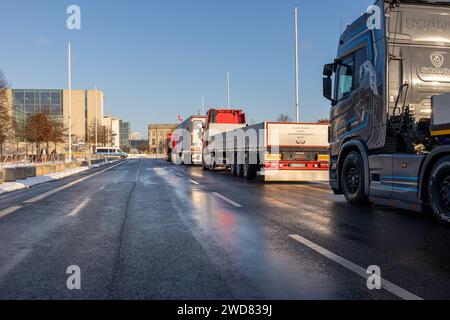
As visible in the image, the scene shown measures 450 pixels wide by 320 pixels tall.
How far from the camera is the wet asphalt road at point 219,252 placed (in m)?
3.66

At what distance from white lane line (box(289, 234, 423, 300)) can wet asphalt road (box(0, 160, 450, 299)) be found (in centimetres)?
3

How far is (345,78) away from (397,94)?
178 cm

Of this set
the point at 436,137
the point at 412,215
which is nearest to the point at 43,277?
the point at 436,137

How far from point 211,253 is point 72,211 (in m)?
4.66

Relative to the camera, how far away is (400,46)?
26.0 feet

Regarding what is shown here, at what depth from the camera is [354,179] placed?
912 centimetres

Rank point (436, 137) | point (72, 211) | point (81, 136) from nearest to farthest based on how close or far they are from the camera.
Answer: point (436, 137)
point (72, 211)
point (81, 136)

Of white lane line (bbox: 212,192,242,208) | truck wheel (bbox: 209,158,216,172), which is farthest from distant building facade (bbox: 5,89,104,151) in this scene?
white lane line (bbox: 212,192,242,208)

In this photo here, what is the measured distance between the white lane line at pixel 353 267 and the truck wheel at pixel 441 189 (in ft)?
7.80

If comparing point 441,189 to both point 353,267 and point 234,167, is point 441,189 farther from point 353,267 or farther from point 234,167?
point 234,167

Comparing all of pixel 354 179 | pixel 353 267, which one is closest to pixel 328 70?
pixel 354 179

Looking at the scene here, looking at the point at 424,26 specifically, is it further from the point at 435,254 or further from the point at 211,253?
the point at 211,253

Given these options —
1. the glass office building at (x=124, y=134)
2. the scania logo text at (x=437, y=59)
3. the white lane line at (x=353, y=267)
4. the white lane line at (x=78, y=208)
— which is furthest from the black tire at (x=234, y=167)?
the glass office building at (x=124, y=134)

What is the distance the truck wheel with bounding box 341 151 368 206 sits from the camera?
8.73m
